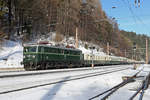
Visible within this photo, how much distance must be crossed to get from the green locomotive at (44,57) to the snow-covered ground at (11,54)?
5.18m

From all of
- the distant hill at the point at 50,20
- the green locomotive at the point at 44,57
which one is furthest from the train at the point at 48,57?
the distant hill at the point at 50,20

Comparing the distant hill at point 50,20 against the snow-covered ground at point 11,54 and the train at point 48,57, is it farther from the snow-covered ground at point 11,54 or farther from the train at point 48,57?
the train at point 48,57

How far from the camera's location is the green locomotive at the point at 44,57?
22672 mm

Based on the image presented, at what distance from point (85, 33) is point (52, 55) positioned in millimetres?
42345

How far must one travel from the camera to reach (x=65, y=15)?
178 feet

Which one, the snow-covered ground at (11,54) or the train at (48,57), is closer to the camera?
the train at (48,57)

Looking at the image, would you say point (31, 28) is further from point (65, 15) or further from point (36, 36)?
point (65, 15)

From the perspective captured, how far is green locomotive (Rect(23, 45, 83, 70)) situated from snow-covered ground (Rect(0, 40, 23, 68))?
5178mm

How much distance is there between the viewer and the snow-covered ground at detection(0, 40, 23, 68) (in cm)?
2833

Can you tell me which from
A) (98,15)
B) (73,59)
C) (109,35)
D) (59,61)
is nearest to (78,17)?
(98,15)

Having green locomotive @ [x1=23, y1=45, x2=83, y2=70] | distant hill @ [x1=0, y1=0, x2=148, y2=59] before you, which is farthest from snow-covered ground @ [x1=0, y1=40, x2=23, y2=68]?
green locomotive @ [x1=23, y1=45, x2=83, y2=70]

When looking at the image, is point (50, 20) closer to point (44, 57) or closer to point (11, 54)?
point (11, 54)

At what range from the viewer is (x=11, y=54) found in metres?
33.4

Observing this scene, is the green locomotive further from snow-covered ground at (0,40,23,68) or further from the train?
snow-covered ground at (0,40,23,68)
